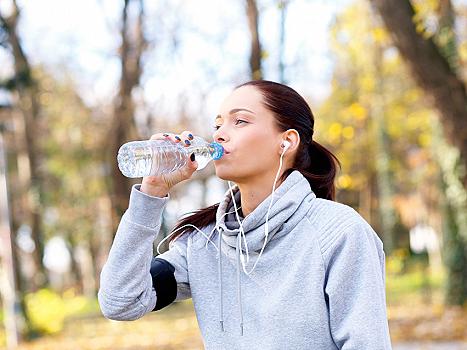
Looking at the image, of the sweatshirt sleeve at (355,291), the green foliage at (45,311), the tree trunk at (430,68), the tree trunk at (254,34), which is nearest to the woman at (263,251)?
the sweatshirt sleeve at (355,291)

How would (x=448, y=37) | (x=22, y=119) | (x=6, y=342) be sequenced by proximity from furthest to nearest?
(x=22, y=119), (x=6, y=342), (x=448, y=37)

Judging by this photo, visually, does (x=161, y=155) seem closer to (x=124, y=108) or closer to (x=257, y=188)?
(x=257, y=188)

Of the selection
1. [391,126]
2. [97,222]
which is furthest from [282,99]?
[97,222]

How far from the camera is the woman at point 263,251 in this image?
2.24 m

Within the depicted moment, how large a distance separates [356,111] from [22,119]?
912cm

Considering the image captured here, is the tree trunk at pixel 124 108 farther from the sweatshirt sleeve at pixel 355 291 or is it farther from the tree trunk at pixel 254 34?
the sweatshirt sleeve at pixel 355 291

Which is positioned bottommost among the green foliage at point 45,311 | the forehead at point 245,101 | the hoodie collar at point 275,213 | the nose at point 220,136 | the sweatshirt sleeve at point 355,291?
the green foliage at point 45,311

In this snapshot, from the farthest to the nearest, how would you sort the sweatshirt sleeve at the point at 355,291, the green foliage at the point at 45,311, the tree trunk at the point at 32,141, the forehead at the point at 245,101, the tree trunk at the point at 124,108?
the tree trunk at the point at 124,108 → the tree trunk at the point at 32,141 → the green foliage at the point at 45,311 → the forehead at the point at 245,101 → the sweatshirt sleeve at the point at 355,291

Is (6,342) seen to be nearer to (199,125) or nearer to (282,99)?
(199,125)

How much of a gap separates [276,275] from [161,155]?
54 centimetres

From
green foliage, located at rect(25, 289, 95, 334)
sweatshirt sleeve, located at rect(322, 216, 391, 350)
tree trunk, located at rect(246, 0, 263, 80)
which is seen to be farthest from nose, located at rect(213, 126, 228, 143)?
green foliage, located at rect(25, 289, 95, 334)

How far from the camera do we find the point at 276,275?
2365mm

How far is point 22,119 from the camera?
18.6m

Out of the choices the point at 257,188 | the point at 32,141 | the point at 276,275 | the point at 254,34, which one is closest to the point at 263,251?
the point at 276,275
